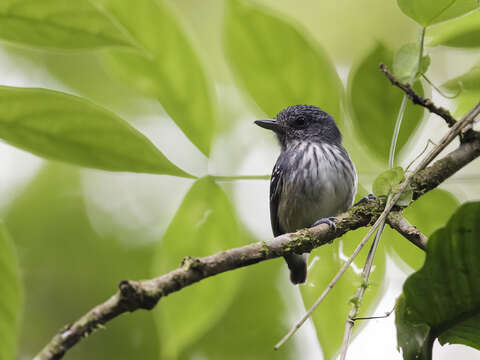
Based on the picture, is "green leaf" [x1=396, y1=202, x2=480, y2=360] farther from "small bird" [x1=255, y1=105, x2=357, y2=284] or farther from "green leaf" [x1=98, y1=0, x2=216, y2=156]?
"small bird" [x1=255, y1=105, x2=357, y2=284]

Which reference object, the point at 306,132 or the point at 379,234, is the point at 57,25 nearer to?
the point at 379,234

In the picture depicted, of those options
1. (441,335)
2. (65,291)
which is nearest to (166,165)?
(441,335)

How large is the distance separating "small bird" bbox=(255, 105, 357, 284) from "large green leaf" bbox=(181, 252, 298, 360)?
256 millimetres

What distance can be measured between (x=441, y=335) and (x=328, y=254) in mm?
488

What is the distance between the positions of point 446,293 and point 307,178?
5.70 ft

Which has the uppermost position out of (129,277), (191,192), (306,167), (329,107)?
(306,167)

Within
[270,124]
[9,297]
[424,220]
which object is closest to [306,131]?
[270,124]

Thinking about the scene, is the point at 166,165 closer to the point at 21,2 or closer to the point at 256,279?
the point at 21,2

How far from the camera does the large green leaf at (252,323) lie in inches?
116

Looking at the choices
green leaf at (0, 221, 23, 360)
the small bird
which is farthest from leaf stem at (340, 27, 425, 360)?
the small bird

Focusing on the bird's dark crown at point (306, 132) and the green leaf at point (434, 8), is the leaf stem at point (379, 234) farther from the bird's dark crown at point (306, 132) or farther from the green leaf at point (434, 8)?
the bird's dark crown at point (306, 132)

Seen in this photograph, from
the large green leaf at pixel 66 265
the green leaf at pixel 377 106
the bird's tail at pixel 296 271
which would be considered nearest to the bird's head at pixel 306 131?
the bird's tail at pixel 296 271

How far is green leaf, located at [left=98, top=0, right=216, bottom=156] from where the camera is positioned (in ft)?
3.94

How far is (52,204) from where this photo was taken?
3.66m
